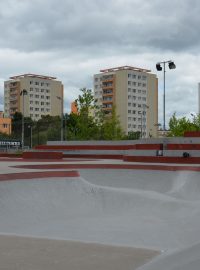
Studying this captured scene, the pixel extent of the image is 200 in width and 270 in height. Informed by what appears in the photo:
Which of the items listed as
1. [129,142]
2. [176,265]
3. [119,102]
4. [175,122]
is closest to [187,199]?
[176,265]

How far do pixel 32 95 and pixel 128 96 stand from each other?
31.0 meters

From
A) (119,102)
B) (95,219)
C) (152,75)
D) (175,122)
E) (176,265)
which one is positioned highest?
(152,75)

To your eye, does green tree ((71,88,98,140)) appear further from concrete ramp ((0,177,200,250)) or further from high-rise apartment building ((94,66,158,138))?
high-rise apartment building ((94,66,158,138))

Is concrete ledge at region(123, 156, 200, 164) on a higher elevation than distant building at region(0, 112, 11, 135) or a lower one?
lower

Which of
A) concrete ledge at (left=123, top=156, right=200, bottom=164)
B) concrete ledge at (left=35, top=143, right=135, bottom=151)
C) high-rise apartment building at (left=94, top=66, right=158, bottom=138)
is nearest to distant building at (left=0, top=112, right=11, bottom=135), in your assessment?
high-rise apartment building at (left=94, top=66, right=158, bottom=138)

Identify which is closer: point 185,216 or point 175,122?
point 185,216

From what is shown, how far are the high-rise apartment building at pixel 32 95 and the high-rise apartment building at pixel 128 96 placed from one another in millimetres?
17590

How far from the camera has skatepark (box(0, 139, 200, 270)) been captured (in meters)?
6.53

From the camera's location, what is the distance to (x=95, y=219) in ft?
39.6

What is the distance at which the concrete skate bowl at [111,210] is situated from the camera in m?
9.58

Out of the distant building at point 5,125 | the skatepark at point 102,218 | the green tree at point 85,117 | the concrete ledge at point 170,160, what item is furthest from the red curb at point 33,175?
the distant building at point 5,125

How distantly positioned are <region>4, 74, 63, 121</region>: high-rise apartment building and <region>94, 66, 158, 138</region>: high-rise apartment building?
57.7 feet

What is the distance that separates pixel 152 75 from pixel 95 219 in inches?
4862

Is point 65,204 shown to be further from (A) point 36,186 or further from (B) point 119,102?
(B) point 119,102
